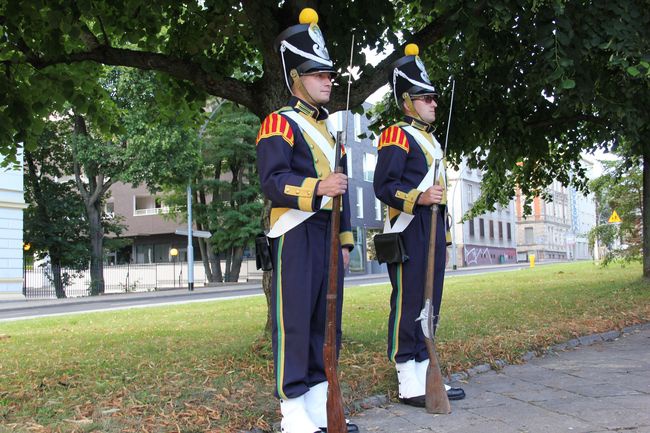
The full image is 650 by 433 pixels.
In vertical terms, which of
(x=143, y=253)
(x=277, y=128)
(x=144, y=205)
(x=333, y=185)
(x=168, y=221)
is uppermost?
(x=144, y=205)

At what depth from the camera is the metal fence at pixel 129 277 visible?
3039cm

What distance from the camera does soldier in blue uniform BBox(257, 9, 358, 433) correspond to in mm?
3545

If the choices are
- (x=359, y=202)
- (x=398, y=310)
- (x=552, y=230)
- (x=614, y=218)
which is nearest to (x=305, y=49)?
(x=398, y=310)

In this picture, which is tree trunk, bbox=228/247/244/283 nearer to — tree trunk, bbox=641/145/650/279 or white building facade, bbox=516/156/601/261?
tree trunk, bbox=641/145/650/279

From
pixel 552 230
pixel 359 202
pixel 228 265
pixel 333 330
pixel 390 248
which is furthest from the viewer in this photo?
pixel 552 230

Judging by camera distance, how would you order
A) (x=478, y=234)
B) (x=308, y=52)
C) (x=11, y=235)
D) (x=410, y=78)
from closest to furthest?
(x=308, y=52) < (x=410, y=78) < (x=11, y=235) < (x=478, y=234)

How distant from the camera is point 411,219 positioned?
463 cm

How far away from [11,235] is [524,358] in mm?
23972

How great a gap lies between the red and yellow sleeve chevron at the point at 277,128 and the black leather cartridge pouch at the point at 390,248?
4.31 feet

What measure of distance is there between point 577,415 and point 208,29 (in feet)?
16.4

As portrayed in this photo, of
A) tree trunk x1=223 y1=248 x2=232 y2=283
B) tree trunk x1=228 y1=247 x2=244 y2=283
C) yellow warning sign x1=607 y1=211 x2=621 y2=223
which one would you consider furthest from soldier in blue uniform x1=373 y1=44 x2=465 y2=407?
tree trunk x1=223 y1=248 x2=232 y2=283

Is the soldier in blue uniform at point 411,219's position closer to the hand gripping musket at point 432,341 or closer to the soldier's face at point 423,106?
the soldier's face at point 423,106

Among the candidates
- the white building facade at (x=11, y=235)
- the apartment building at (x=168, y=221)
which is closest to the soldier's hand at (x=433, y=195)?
the white building facade at (x=11, y=235)

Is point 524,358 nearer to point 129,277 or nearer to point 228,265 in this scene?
point 228,265
